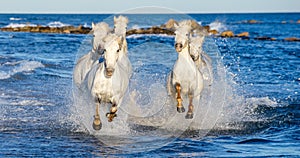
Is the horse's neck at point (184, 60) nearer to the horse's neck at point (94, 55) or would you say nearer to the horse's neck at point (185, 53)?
the horse's neck at point (185, 53)

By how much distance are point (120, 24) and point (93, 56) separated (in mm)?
1069

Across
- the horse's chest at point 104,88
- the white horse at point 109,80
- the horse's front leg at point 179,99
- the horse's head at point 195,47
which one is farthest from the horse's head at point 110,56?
the horse's head at point 195,47

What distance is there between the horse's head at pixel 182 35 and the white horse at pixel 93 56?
136cm

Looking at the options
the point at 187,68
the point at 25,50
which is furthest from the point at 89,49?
the point at 25,50

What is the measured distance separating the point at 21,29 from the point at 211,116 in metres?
57.0

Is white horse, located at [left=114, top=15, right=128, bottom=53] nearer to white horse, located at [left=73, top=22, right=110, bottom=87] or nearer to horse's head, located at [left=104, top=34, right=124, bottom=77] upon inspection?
white horse, located at [left=73, top=22, right=110, bottom=87]

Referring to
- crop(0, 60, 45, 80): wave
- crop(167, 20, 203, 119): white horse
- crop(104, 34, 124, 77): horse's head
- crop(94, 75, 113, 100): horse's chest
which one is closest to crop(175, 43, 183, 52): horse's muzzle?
crop(167, 20, 203, 119): white horse

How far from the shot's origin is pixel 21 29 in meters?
69.0

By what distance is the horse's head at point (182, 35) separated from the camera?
37.8ft

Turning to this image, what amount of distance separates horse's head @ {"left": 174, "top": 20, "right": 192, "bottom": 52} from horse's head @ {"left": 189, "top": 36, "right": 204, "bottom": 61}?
718 mm

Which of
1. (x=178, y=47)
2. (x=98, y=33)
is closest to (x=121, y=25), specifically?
(x=98, y=33)

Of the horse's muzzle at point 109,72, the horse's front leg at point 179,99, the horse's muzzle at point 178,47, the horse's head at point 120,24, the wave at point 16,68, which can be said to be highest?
the horse's head at point 120,24

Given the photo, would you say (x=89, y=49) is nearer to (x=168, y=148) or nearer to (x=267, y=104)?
(x=168, y=148)

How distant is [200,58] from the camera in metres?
13.1
